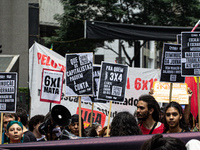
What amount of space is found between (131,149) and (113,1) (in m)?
21.9

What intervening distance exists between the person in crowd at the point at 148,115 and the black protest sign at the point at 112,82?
1852 mm

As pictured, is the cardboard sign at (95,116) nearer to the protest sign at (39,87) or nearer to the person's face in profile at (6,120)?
the protest sign at (39,87)

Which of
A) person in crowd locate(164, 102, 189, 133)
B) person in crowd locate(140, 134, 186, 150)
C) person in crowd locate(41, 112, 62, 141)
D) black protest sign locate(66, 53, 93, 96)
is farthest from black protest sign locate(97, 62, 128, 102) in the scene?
person in crowd locate(140, 134, 186, 150)

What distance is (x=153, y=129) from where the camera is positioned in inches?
187

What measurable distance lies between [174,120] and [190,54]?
1.51 meters

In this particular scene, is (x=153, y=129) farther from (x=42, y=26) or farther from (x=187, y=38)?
(x=42, y=26)

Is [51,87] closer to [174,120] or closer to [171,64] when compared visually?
[171,64]

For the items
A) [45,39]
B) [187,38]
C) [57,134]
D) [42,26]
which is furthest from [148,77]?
[42,26]

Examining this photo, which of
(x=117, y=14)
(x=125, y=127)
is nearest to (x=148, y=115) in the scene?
(x=125, y=127)

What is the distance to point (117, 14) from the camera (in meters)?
24.4

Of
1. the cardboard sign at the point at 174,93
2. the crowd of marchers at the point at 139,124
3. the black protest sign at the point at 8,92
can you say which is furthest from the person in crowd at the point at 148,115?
the cardboard sign at the point at 174,93

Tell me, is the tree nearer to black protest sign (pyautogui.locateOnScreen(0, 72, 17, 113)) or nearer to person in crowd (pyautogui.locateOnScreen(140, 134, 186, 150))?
black protest sign (pyautogui.locateOnScreen(0, 72, 17, 113))

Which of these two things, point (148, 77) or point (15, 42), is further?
point (15, 42)

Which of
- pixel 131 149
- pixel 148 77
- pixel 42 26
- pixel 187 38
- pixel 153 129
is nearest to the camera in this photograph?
pixel 131 149
